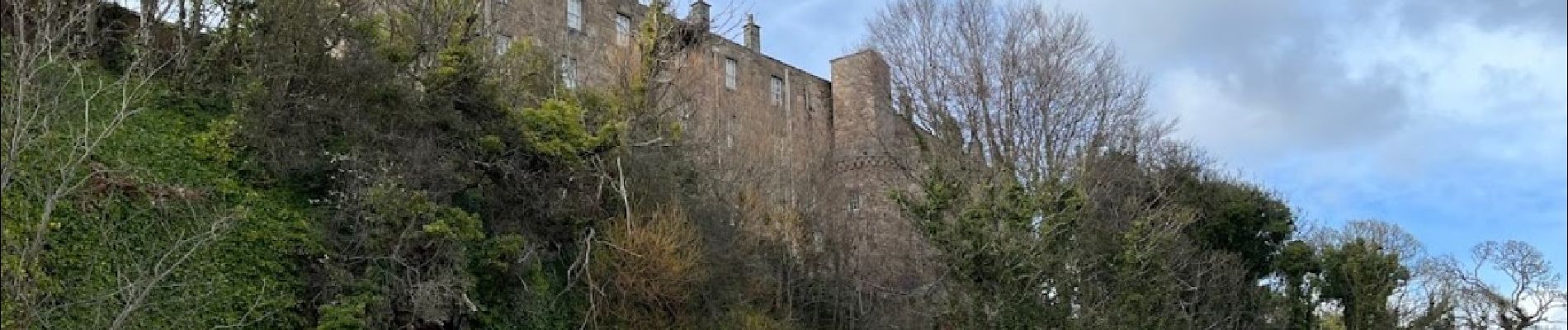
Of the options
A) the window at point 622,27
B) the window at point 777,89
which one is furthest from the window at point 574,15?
the window at point 777,89

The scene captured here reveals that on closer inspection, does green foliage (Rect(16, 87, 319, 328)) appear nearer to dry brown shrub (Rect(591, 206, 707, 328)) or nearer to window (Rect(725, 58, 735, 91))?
dry brown shrub (Rect(591, 206, 707, 328))

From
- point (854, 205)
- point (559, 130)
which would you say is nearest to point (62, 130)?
point (559, 130)

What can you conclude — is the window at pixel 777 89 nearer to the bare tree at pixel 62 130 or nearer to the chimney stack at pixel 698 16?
the chimney stack at pixel 698 16

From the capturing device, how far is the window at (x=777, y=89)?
3291 centimetres

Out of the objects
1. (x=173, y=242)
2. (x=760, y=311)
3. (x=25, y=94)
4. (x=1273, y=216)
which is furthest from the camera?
(x=1273, y=216)

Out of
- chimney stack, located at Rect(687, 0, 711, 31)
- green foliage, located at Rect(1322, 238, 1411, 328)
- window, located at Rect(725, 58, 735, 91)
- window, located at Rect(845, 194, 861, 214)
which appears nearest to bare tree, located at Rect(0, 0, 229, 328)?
chimney stack, located at Rect(687, 0, 711, 31)

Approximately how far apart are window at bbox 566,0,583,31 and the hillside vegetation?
6.73m

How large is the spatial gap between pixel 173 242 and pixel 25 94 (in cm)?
290

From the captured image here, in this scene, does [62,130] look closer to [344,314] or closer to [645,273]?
[344,314]

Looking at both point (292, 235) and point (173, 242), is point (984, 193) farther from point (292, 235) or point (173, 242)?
point (173, 242)

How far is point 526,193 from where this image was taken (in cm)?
1822

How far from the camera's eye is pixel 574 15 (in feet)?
→ 95.2

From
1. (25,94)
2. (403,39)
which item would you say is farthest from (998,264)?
(25,94)

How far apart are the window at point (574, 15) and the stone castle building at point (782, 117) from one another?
0.02 m
